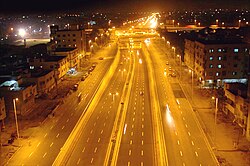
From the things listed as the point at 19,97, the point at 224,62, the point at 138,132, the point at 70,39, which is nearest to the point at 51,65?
the point at 19,97

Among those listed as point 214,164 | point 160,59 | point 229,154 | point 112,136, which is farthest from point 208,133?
point 160,59

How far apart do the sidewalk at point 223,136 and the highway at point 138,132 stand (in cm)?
674

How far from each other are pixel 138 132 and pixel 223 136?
9745 mm

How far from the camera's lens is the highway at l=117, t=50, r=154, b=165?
2872cm

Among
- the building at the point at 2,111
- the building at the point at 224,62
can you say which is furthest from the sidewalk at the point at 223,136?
the building at the point at 2,111

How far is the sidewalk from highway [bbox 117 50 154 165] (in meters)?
6.74

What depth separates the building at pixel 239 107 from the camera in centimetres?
3459

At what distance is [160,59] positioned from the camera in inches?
3329

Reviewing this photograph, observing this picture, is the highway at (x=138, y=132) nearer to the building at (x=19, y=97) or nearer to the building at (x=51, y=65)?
the building at (x=19, y=97)

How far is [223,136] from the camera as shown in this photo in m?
33.6

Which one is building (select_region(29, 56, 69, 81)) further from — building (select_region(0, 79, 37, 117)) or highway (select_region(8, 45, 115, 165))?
building (select_region(0, 79, 37, 117))

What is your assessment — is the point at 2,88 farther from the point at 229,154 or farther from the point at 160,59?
the point at 160,59

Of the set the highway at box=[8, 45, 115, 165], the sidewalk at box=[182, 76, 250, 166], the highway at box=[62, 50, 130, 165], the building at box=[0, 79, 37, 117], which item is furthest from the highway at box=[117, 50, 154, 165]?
the building at box=[0, 79, 37, 117]

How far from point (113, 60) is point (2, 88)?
4700 centimetres
